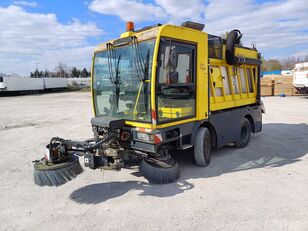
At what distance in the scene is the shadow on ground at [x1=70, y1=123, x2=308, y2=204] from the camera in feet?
14.6

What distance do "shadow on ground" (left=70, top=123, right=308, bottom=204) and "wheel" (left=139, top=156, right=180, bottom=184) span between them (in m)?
0.10

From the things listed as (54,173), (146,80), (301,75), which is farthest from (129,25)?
(301,75)

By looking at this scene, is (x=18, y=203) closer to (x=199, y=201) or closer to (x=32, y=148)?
(x=199, y=201)

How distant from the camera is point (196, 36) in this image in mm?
5062

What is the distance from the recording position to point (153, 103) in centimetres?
429

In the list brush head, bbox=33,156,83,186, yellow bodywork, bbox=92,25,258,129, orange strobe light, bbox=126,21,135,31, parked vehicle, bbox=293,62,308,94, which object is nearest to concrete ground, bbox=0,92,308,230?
brush head, bbox=33,156,83,186

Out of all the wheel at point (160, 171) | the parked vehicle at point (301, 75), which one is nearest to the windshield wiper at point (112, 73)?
the wheel at point (160, 171)

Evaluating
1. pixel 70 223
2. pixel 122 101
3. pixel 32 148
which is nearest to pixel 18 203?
pixel 70 223

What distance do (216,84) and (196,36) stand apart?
1.31 metres

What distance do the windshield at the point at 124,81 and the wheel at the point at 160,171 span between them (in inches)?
32.8

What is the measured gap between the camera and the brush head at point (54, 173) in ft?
13.0

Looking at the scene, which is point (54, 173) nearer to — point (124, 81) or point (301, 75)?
point (124, 81)

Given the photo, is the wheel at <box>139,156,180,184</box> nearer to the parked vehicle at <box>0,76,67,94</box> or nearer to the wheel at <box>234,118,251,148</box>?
the wheel at <box>234,118,251,148</box>

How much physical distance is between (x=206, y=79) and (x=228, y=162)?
77.8 inches
